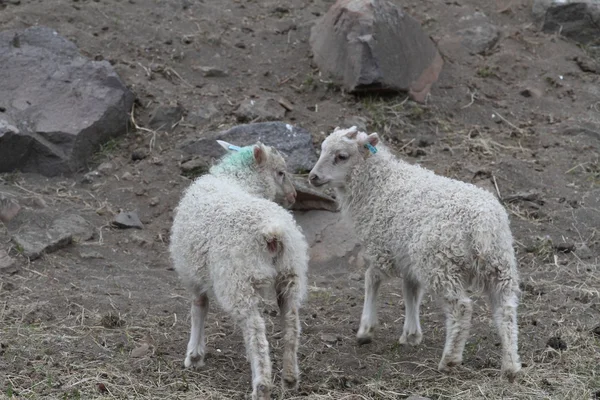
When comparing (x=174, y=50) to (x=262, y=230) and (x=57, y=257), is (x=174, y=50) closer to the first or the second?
(x=57, y=257)

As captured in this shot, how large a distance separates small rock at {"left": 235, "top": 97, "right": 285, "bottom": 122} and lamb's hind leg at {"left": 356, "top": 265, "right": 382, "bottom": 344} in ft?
14.2

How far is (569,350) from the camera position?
7.87 meters

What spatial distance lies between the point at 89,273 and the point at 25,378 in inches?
97.1

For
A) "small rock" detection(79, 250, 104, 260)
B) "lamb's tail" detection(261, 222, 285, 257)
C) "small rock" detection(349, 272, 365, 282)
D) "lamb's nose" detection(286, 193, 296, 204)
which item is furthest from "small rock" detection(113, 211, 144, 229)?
"lamb's tail" detection(261, 222, 285, 257)

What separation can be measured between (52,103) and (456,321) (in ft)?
21.5

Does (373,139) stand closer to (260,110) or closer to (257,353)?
(257,353)

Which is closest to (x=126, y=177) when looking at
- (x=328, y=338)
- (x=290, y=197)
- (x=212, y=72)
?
(x=212, y=72)

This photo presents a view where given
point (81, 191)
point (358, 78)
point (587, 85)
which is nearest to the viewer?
point (81, 191)

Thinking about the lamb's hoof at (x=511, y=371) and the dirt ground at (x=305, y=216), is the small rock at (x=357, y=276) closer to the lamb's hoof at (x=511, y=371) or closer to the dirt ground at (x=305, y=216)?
the dirt ground at (x=305, y=216)

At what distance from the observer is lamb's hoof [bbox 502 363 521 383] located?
23.4 ft

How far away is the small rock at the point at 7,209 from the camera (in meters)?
9.81

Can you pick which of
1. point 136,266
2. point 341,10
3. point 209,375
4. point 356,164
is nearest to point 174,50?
point 341,10

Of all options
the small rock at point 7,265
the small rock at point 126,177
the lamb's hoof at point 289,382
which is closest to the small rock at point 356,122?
the small rock at point 126,177

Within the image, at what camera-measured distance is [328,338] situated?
8.21m
